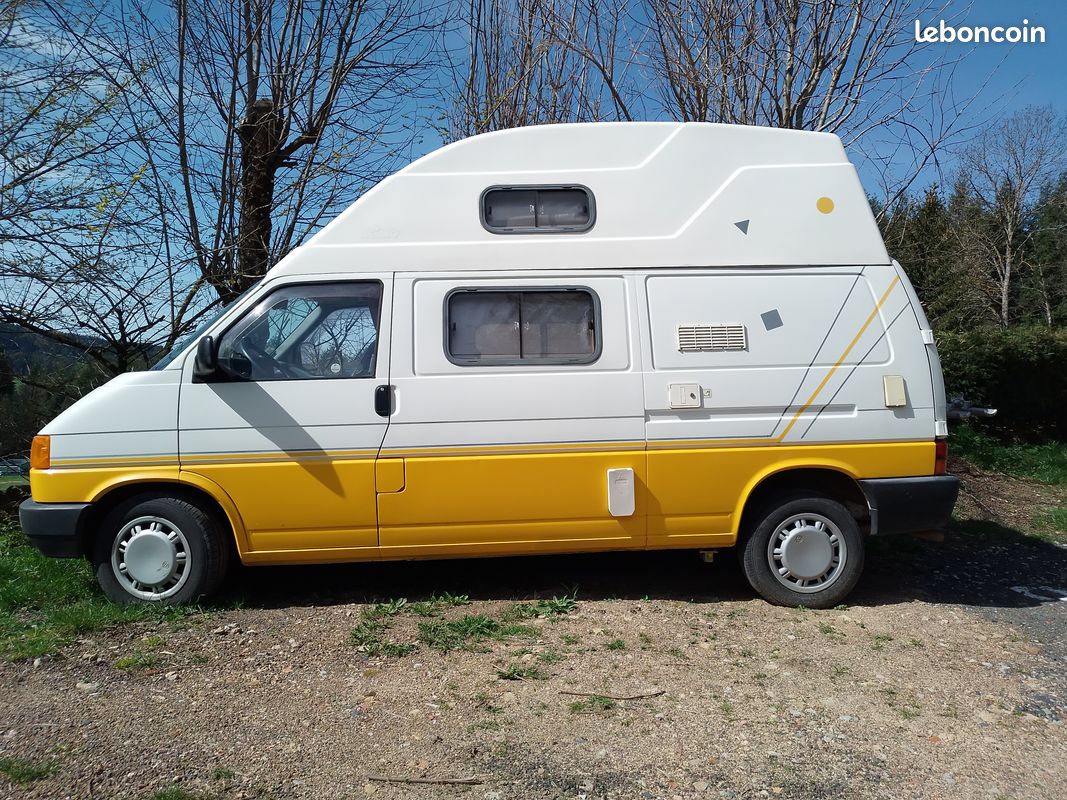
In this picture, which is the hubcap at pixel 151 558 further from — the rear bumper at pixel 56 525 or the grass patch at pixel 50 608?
the rear bumper at pixel 56 525

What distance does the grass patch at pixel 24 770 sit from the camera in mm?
3169

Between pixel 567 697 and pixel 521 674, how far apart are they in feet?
1.07

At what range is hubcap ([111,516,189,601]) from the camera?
492 centimetres

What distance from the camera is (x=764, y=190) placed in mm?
5156

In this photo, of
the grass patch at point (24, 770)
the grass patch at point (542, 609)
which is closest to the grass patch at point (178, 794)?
the grass patch at point (24, 770)

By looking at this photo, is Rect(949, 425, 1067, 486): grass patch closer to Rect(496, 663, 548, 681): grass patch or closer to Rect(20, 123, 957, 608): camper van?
Rect(20, 123, 957, 608): camper van

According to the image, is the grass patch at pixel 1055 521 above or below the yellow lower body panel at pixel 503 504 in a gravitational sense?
below

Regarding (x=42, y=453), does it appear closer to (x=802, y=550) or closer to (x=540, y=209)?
(x=540, y=209)

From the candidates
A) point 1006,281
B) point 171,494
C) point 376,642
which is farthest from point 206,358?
point 1006,281

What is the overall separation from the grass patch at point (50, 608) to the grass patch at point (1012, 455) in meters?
10.8

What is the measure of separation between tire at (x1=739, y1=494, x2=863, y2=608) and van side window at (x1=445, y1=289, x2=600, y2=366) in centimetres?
161

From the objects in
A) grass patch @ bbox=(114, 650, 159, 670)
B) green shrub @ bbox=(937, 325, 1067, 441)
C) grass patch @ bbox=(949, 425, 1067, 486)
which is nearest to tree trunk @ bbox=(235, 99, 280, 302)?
grass patch @ bbox=(114, 650, 159, 670)

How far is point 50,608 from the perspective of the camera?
5.14 metres

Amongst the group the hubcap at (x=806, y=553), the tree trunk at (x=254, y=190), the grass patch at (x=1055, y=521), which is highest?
the tree trunk at (x=254, y=190)
